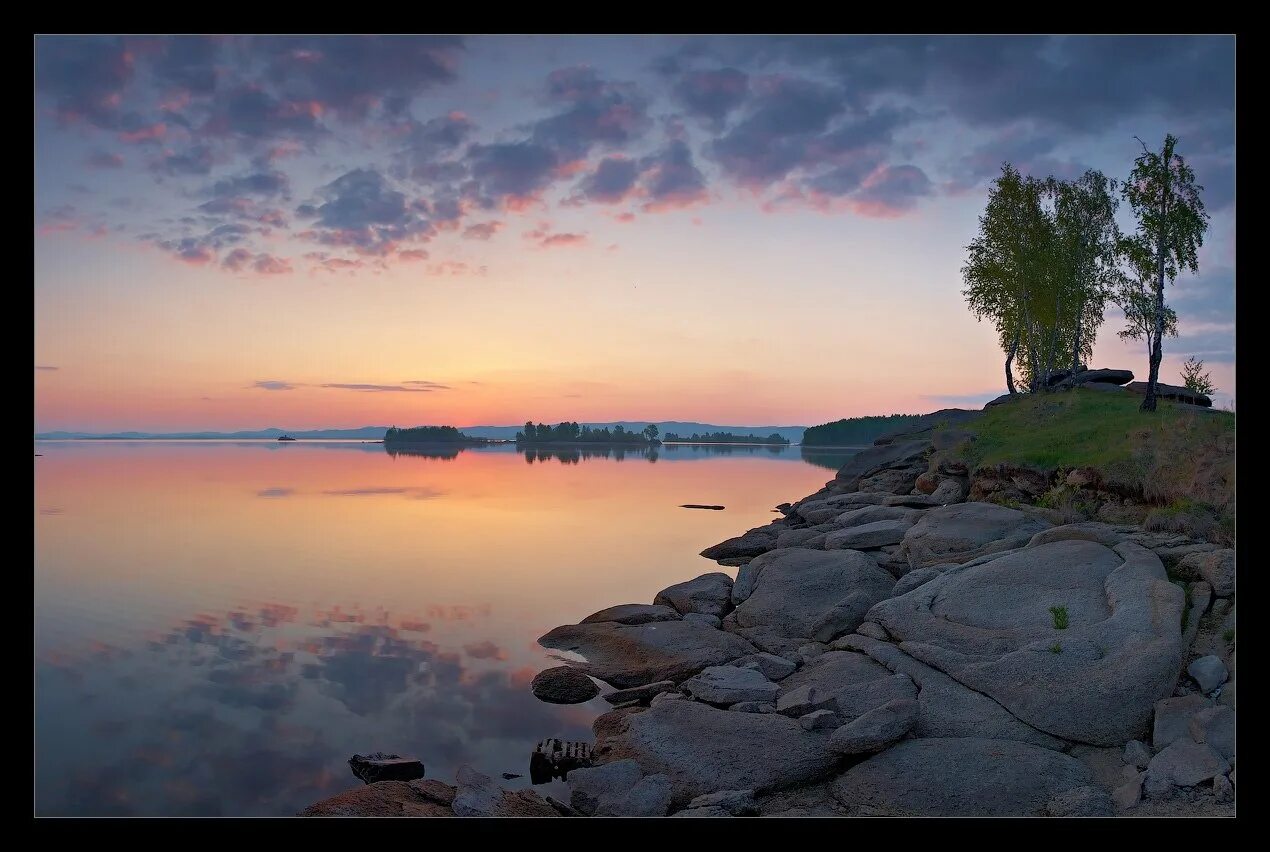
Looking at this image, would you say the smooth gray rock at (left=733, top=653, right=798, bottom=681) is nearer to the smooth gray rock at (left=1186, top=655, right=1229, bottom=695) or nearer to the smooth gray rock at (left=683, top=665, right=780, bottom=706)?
the smooth gray rock at (left=683, top=665, right=780, bottom=706)

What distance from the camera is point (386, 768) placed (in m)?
9.88

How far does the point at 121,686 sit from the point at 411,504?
3021 centimetres

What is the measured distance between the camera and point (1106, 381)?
4744 centimetres

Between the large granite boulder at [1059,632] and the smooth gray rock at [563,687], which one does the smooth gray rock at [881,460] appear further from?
the smooth gray rock at [563,687]

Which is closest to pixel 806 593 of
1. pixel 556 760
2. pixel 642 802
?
pixel 556 760

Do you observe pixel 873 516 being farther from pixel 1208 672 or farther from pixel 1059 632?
pixel 1208 672

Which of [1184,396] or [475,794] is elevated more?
[1184,396]

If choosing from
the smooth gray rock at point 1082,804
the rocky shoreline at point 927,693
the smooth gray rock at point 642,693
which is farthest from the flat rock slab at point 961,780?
the smooth gray rock at point 642,693

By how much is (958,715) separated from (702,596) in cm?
859

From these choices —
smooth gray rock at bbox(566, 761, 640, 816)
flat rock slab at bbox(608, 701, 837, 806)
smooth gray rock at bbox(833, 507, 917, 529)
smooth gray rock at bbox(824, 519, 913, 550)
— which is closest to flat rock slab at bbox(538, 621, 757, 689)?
flat rock slab at bbox(608, 701, 837, 806)

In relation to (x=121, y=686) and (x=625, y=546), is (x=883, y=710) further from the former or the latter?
(x=625, y=546)

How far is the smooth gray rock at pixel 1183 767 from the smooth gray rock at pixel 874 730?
8.70ft
